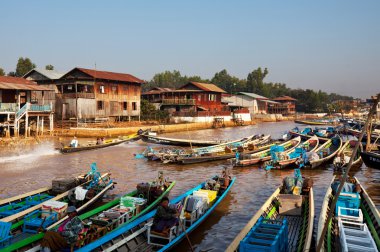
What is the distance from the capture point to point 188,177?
67.1ft

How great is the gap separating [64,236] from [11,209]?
473 cm

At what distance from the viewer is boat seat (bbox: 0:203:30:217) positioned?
37.2ft

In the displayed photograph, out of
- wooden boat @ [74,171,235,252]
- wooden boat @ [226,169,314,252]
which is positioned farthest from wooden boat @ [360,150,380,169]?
wooden boat @ [74,171,235,252]

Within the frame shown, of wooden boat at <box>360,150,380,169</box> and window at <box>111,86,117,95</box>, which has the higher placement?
window at <box>111,86,117,95</box>

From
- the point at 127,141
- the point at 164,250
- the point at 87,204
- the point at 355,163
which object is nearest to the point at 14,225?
the point at 87,204

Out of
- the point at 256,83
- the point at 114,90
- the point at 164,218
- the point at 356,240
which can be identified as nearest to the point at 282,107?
the point at 256,83

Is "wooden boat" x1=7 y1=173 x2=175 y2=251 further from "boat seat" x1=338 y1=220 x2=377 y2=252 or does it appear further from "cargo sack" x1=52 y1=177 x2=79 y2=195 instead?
"boat seat" x1=338 y1=220 x2=377 y2=252

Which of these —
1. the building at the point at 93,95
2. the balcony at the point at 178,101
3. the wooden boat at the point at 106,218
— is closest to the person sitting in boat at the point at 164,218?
the wooden boat at the point at 106,218

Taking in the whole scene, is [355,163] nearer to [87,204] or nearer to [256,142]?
[256,142]

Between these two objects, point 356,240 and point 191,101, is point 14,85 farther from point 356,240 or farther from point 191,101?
point 356,240

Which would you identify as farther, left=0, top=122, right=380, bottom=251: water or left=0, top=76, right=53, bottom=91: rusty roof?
left=0, top=76, right=53, bottom=91: rusty roof

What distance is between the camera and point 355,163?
22.0m

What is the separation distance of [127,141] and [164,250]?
25935mm

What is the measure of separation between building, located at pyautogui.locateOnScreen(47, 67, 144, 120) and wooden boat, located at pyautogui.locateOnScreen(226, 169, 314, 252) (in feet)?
114
